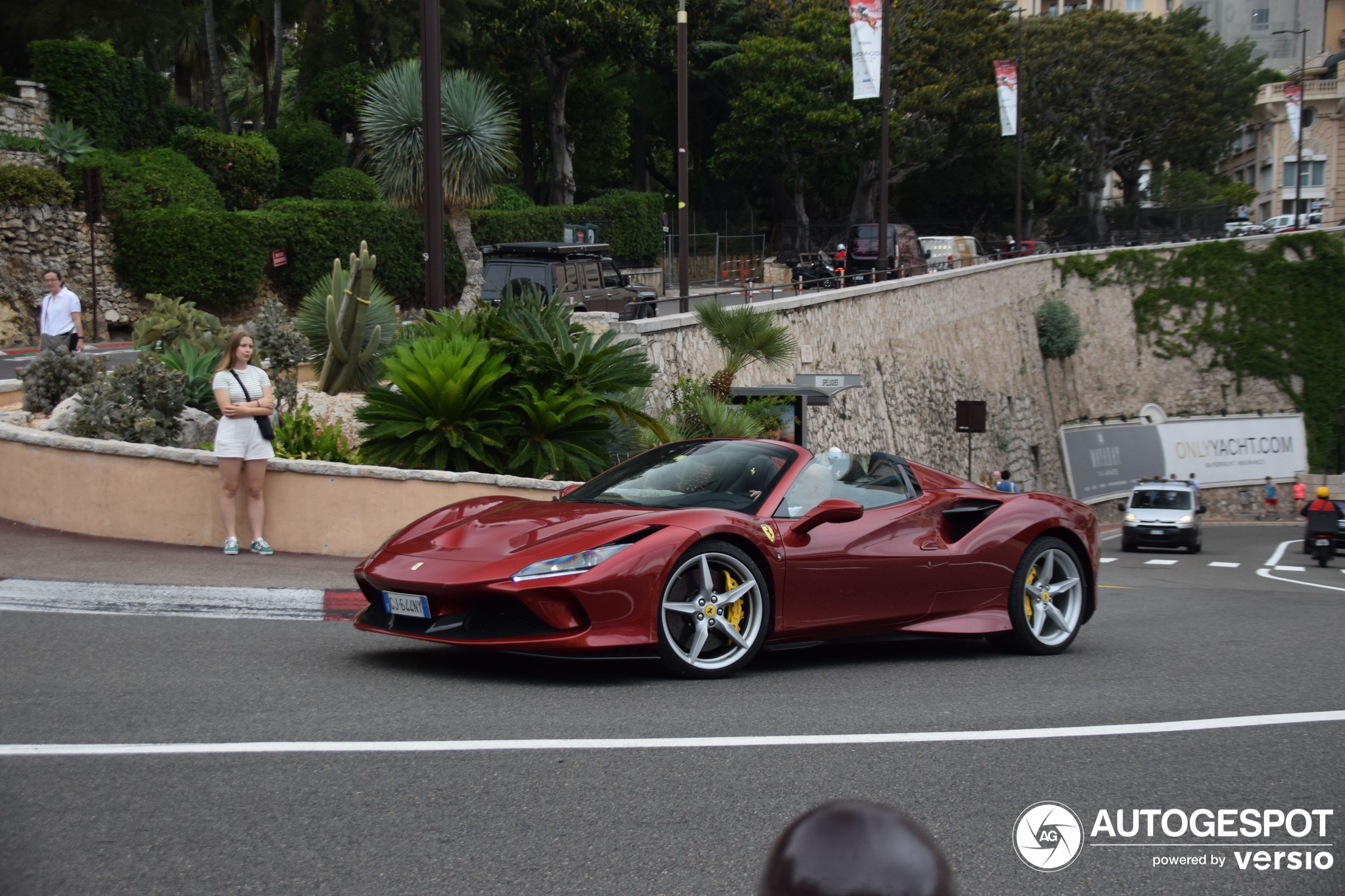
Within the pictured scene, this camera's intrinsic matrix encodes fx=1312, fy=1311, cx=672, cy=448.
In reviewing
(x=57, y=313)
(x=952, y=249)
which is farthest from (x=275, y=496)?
(x=952, y=249)

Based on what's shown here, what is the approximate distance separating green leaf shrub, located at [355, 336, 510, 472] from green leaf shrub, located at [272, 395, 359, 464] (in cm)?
40

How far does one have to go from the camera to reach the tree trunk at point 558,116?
1810 inches

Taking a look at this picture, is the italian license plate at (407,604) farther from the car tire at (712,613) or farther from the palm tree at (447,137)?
the palm tree at (447,137)

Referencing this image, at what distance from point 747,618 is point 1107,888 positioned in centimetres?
286

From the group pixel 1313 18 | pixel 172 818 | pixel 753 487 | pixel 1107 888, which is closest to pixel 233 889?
pixel 172 818

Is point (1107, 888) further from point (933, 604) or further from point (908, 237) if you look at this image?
point (908, 237)

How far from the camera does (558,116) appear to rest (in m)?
46.7

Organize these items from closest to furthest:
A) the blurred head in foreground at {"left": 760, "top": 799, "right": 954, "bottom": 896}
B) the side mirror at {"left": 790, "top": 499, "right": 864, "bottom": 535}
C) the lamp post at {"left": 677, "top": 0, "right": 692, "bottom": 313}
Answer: the blurred head in foreground at {"left": 760, "top": 799, "right": 954, "bottom": 896}
the side mirror at {"left": 790, "top": 499, "right": 864, "bottom": 535}
the lamp post at {"left": 677, "top": 0, "right": 692, "bottom": 313}

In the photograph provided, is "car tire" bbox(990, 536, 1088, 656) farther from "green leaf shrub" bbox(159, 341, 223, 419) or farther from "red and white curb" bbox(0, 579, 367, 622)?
"green leaf shrub" bbox(159, 341, 223, 419)

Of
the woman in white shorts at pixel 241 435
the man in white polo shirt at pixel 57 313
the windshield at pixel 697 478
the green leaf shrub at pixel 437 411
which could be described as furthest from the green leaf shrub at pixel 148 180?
the windshield at pixel 697 478

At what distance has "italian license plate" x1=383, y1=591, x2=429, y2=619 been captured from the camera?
19.8ft

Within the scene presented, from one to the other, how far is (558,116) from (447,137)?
63.3 ft

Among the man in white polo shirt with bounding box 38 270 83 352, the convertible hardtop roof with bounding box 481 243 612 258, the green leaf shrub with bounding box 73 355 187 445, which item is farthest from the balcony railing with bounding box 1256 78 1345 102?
the green leaf shrub with bounding box 73 355 187 445

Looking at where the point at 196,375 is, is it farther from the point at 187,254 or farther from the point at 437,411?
the point at 187,254
